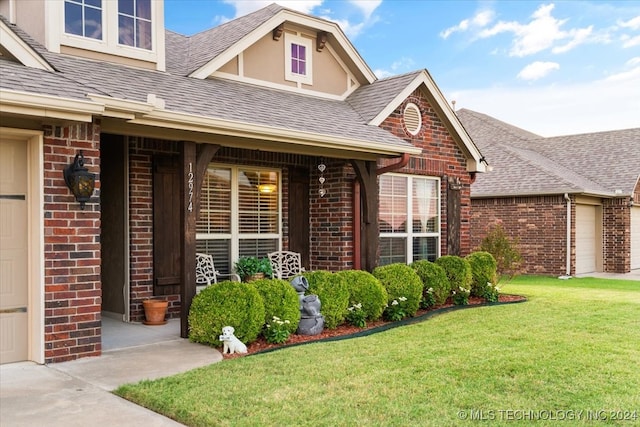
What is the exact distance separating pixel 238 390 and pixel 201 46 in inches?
296

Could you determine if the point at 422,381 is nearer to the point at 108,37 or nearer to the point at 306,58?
the point at 108,37

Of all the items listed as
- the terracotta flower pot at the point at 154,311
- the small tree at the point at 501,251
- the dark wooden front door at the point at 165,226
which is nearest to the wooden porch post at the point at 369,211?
the dark wooden front door at the point at 165,226

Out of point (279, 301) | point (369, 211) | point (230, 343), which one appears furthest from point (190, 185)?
point (369, 211)

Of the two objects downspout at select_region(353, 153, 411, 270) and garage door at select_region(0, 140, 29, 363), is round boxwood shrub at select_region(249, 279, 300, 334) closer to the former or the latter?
garage door at select_region(0, 140, 29, 363)

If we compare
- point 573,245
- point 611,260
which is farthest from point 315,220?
point 611,260

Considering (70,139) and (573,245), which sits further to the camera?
(573,245)

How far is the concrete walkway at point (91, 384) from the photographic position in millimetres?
4457

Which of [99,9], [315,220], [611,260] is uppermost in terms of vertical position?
[99,9]

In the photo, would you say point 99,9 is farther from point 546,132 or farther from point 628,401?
point 546,132

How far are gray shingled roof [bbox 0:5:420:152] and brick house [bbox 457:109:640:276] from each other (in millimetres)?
8693

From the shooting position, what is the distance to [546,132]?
38.0 metres

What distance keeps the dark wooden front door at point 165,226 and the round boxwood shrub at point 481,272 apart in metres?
5.47

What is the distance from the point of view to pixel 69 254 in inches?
245

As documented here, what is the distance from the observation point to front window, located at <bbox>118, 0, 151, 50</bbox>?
850cm
